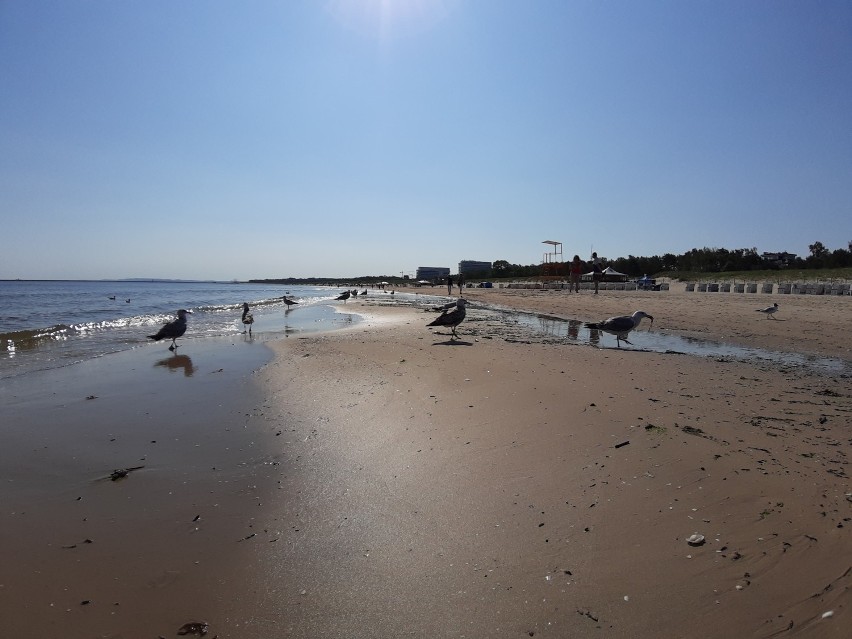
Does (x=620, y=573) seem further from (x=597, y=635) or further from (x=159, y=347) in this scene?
(x=159, y=347)

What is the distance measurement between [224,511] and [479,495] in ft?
6.59

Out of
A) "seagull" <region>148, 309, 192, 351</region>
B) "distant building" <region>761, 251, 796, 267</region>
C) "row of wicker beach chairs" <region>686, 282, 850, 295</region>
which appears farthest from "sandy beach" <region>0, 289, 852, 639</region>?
"distant building" <region>761, 251, 796, 267</region>

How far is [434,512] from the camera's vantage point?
11.0 ft

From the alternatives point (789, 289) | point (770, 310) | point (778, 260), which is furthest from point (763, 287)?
point (778, 260)

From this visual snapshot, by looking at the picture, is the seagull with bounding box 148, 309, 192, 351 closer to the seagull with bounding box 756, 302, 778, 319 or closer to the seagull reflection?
the seagull reflection

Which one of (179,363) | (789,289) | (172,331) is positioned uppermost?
(789,289)

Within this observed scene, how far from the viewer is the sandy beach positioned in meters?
2.37

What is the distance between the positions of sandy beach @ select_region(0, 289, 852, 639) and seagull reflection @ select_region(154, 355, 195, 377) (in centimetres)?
203

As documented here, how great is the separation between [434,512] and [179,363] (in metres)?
8.59

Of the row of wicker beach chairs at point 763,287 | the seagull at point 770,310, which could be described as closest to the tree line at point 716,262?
the row of wicker beach chairs at point 763,287

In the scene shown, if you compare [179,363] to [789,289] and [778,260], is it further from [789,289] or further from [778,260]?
[778,260]

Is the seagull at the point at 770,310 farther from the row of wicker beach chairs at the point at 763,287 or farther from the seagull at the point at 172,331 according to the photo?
the seagull at the point at 172,331

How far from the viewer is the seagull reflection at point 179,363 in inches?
355

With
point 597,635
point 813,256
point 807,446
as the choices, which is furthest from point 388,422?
point 813,256
